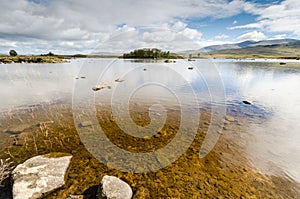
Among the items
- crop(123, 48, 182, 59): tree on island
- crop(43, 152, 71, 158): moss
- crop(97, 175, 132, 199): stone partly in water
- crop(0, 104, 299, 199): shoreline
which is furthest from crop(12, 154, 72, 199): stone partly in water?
crop(123, 48, 182, 59): tree on island

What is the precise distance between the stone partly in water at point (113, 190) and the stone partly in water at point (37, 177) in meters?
2.14

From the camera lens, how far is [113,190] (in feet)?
19.7

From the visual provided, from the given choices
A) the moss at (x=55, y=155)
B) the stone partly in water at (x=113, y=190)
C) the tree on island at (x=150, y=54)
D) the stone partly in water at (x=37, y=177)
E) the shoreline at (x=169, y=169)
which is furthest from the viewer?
the tree on island at (x=150, y=54)

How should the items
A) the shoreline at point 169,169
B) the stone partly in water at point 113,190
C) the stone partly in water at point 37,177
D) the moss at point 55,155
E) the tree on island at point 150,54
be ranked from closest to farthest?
1. the stone partly in water at point 113,190
2. the stone partly in water at point 37,177
3. the shoreline at point 169,169
4. the moss at point 55,155
5. the tree on island at point 150,54

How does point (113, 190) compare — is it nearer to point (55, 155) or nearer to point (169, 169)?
point (169, 169)

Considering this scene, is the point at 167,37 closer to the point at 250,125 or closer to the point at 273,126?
the point at 250,125

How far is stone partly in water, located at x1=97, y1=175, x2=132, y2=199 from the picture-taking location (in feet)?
19.1

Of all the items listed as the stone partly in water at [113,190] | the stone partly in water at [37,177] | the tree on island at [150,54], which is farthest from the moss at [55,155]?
the tree on island at [150,54]

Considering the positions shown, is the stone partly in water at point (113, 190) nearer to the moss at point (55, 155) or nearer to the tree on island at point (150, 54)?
the moss at point (55, 155)

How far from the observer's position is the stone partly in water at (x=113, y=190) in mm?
5812

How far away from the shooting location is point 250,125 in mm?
13156

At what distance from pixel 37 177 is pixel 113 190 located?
343 centimetres

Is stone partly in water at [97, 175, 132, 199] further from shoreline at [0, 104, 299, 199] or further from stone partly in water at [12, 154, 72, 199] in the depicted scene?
stone partly in water at [12, 154, 72, 199]

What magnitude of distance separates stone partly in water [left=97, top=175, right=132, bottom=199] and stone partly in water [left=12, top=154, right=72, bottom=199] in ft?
7.03
